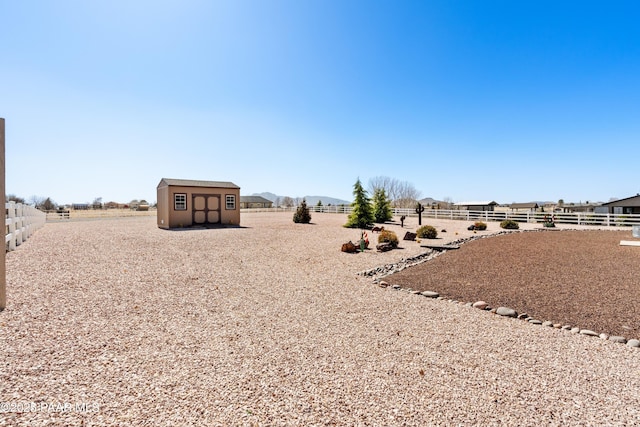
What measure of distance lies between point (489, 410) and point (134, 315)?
583cm

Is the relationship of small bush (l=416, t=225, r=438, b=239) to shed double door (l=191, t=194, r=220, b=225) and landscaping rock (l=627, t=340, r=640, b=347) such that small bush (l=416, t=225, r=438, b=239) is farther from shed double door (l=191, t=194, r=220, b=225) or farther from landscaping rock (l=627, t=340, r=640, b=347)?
shed double door (l=191, t=194, r=220, b=225)

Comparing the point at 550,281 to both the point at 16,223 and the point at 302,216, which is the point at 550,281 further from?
the point at 302,216

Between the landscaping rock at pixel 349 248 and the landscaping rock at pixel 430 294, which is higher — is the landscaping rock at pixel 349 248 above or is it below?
above

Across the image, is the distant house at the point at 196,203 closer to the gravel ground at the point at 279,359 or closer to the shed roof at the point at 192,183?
the shed roof at the point at 192,183

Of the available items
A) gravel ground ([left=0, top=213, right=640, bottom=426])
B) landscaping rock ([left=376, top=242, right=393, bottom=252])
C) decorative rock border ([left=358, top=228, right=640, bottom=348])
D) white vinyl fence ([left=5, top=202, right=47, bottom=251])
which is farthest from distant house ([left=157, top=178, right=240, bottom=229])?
decorative rock border ([left=358, top=228, right=640, bottom=348])

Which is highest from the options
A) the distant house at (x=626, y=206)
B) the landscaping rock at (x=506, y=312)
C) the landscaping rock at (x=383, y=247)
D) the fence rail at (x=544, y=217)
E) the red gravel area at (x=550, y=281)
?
the distant house at (x=626, y=206)

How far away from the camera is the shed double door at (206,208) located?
820 inches

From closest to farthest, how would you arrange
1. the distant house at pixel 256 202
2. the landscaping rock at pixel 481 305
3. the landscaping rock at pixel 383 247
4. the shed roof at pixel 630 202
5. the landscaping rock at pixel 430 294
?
the landscaping rock at pixel 481 305 < the landscaping rock at pixel 430 294 < the landscaping rock at pixel 383 247 < the shed roof at pixel 630 202 < the distant house at pixel 256 202

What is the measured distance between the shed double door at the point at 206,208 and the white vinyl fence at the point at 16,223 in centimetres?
859

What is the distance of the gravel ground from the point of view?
3.13 m

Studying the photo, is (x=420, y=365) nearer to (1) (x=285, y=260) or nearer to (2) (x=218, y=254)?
(1) (x=285, y=260)

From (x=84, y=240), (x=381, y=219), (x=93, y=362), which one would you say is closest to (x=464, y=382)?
(x=93, y=362)

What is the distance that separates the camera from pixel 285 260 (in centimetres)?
1095

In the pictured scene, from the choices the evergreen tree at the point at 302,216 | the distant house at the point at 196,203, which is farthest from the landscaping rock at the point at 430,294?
the evergreen tree at the point at 302,216
